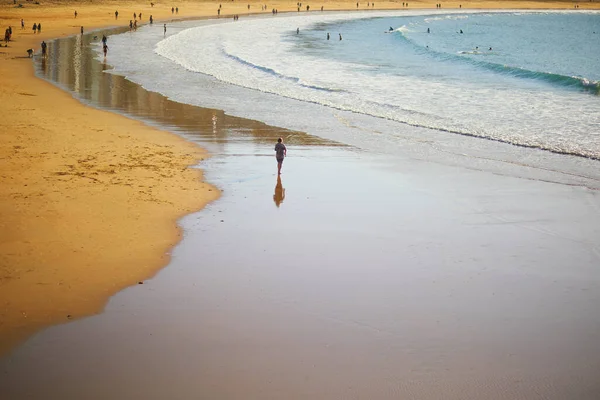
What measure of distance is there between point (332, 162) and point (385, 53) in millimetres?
42632

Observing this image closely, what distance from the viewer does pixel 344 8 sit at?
145750 mm

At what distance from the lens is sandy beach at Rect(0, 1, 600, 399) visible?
9391 mm

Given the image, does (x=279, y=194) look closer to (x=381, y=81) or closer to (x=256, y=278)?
(x=256, y=278)

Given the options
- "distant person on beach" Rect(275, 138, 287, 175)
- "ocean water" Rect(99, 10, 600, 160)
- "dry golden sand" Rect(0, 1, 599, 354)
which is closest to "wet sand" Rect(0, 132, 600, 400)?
"dry golden sand" Rect(0, 1, 599, 354)

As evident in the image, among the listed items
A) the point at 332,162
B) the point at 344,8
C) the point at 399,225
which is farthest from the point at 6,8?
the point at 399,225

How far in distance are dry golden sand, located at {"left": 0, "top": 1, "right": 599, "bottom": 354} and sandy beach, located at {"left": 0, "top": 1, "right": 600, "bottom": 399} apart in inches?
2.0

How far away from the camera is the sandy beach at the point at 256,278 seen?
9391 mm

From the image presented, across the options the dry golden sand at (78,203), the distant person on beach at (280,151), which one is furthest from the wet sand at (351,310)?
the distant person on beach at (280,151)

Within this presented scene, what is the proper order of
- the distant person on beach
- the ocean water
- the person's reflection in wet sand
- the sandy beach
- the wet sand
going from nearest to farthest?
the wet sand, the sandy beach, the person's reflection in wet sand, the distant person on beach, the ocean water

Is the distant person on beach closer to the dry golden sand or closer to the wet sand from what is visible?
the wet sand

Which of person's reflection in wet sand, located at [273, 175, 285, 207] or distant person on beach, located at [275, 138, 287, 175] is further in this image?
distant person on beach, located at [275, 138, 287, 175]

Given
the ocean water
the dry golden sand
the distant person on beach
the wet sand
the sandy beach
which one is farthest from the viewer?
the ocean water

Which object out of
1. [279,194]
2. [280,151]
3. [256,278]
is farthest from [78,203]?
[256,278]

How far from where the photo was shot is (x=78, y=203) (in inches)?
624
